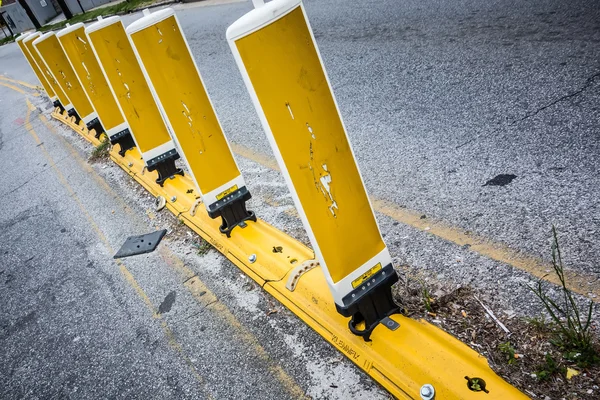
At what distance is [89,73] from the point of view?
5270 millimetres

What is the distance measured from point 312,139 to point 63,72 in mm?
6298

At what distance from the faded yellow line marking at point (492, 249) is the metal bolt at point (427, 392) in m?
0.93

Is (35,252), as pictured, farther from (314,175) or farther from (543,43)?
(543,43)

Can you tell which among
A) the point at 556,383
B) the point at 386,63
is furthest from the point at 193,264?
the point at 386,63

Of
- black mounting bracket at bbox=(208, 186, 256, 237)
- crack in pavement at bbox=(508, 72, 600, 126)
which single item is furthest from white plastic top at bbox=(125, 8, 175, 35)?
crack in pavement at bbox=(508, 72, 600, 126)

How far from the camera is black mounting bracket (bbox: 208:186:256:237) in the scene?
3.34m

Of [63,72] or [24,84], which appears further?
[24,84]

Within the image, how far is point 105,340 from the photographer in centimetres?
305

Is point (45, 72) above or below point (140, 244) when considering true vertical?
above

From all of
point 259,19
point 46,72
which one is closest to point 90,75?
point 46,72

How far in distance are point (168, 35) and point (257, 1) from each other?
1.40 meters

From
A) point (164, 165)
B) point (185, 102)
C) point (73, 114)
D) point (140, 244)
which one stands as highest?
point (185, 102)

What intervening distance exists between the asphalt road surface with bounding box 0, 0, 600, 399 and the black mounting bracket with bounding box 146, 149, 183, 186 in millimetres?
370

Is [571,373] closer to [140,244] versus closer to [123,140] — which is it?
[140,244]
